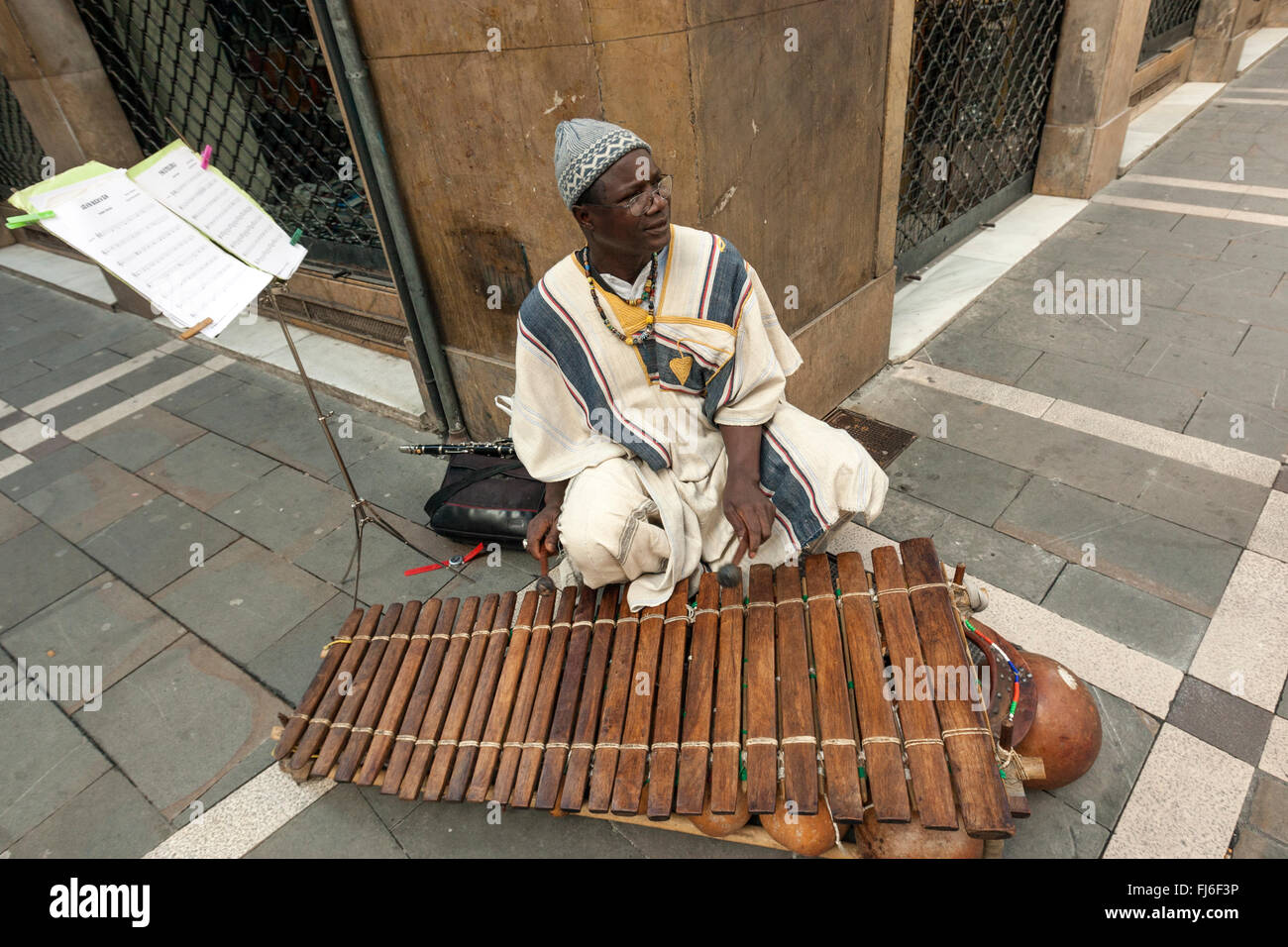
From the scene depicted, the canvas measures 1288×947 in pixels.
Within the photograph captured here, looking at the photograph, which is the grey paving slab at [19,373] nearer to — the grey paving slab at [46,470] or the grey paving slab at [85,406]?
the grey paving slab at [85,406]

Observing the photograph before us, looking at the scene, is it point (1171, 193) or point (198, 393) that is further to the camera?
point (1171, 193)

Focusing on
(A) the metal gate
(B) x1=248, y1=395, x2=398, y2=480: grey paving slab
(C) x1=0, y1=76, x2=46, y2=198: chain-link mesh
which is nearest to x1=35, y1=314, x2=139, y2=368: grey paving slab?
(B) x1=248, y1=395, x2=398, y2=480: grey paving slab

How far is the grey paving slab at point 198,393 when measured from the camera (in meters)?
5.20

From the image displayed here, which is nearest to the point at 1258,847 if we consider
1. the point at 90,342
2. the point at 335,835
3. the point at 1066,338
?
the point at 335,835

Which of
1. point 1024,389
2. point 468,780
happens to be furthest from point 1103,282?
point 468,780

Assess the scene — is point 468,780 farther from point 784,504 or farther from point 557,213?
point 557,213

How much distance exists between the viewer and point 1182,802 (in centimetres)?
212

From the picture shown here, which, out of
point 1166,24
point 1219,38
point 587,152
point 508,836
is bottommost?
point 508,836

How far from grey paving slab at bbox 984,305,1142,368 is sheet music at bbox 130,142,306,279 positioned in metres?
4.15

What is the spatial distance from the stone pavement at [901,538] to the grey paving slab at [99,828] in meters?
0.01

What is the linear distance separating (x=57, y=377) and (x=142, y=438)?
1842mm

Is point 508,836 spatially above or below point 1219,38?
below

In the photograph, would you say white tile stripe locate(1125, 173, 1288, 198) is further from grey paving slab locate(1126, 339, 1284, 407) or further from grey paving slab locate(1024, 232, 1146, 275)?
grey paving slab locate(1126, 339, 1284, 407)

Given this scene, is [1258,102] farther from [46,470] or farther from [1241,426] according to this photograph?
[46,470]
